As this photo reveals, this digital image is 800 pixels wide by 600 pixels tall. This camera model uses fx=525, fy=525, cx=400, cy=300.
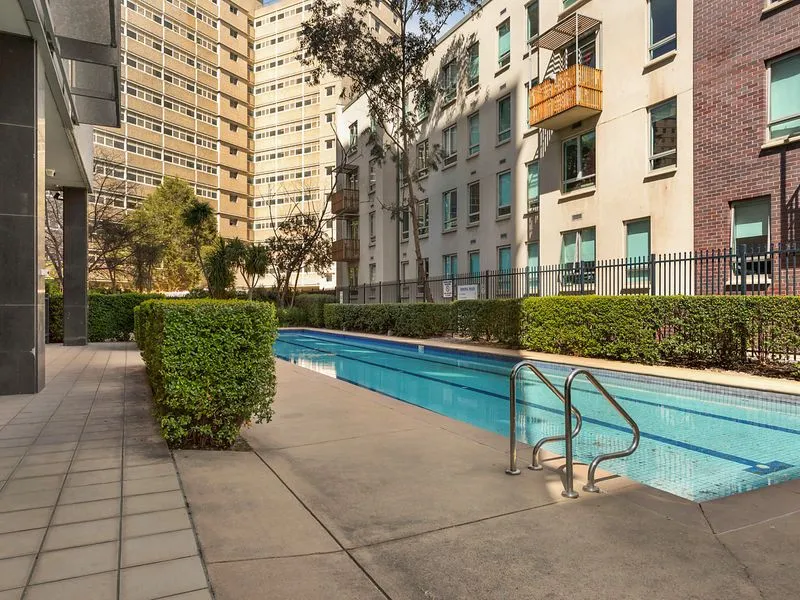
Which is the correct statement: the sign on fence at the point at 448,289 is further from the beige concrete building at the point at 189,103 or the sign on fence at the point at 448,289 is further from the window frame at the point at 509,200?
the beige concrete building at the point at 189,103

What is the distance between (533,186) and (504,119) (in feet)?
12.4

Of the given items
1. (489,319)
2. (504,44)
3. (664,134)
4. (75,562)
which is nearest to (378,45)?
(504,44)

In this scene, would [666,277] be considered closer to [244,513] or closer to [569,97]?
[569,97]

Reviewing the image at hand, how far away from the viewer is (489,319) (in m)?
16.0

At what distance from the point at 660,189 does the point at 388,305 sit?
10.9 m

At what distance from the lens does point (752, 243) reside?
13062 mm

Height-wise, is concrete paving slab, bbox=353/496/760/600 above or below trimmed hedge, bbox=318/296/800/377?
below

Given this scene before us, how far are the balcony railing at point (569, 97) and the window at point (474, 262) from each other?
7.07 meters

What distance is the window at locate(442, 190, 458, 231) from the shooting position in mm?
25812

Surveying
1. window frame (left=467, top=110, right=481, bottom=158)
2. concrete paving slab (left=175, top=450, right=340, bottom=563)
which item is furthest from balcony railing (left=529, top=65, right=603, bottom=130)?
concrete paving slab (left=175, top=450, right=340, bottom=563)

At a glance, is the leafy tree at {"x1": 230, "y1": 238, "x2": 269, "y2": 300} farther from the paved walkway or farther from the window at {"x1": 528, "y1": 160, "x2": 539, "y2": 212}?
the paved walkway

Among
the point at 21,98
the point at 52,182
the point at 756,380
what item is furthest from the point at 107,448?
the point at 52,182

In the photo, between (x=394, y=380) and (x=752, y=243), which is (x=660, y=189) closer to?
(x=752, y=243)

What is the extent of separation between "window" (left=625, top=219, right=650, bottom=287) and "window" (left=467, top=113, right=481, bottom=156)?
984cm
